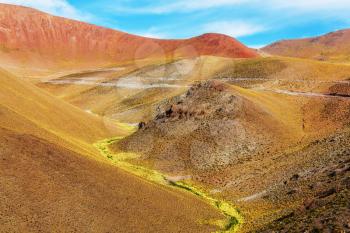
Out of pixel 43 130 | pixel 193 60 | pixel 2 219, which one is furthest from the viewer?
pixel 193 60

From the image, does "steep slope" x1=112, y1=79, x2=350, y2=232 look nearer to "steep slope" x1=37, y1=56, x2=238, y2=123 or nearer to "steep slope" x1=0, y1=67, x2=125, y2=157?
"steep slope" x1=0, y1=67, x2=125, y2=157

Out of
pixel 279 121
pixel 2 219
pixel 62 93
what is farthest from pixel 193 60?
pixel 2 219

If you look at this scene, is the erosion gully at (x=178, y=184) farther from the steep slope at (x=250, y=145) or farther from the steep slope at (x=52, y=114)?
the steep slope at (x=52, y=114)

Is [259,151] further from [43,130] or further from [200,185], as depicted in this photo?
[43,130]

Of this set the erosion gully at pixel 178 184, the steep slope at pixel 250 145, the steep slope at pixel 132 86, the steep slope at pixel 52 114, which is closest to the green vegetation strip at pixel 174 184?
the erosion gully at pixel 178 184

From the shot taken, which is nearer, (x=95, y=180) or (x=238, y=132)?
(x=95, y=180)

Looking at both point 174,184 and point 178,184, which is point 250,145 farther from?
point 174,184

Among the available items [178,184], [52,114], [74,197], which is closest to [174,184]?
[178,184]
